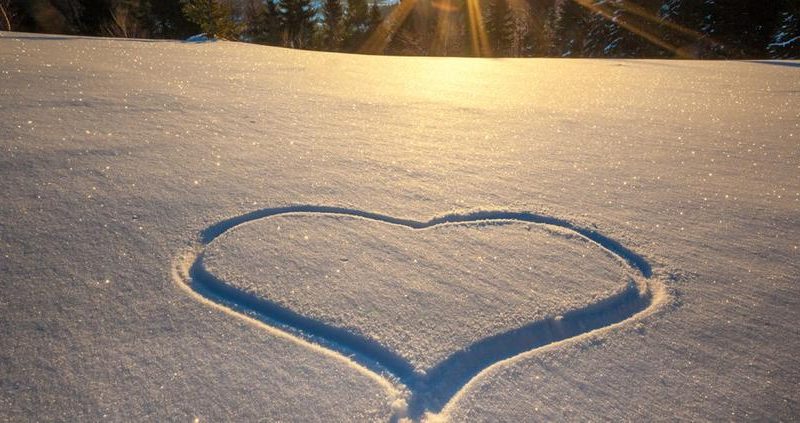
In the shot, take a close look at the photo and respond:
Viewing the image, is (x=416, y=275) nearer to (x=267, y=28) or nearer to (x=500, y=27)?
(x=267, y=28)

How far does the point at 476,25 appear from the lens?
25938mm

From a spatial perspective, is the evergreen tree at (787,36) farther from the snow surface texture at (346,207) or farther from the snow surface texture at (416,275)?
the snow surface texture at (416,275)

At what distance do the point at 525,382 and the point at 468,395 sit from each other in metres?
0.13

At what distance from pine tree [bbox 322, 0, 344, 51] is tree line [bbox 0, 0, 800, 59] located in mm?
60

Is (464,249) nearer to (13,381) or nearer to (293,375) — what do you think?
(293,375)

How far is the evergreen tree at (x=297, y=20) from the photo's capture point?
2222cm

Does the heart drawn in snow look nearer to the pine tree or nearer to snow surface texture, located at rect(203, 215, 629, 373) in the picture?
snow surface texture, located at rect(203, 215, 629, 373)

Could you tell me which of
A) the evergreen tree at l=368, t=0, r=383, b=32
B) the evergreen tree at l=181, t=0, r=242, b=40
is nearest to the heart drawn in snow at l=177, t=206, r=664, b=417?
the evergreen tree at l=181, t=0, r=242, b=40

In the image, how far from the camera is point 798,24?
16062 mm

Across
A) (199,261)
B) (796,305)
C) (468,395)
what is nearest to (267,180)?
(199,261)

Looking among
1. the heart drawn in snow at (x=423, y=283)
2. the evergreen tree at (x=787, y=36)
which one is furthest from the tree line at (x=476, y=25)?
the heart drawn in snow at (x=423, y=283)

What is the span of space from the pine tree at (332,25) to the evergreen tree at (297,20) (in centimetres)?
129

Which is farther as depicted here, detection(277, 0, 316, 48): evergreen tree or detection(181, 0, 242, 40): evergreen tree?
detection(277, 0, 316, 48): evergreen tree

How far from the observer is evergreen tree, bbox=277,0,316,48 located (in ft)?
72.9
